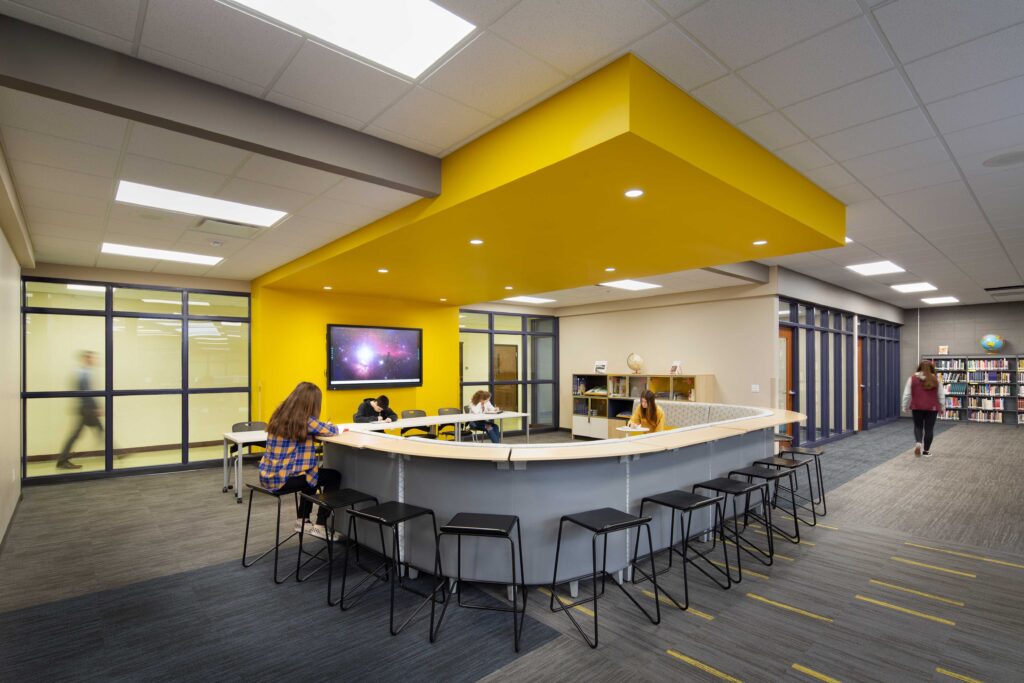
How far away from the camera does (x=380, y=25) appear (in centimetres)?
206

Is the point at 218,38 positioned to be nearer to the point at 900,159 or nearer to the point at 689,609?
the point at 689,609

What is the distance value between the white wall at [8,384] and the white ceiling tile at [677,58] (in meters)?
5.21

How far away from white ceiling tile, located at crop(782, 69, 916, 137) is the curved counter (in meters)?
2.17

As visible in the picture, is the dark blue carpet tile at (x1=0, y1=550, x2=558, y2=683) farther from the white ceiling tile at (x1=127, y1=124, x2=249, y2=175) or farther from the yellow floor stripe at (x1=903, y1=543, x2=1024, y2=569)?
the yellow floor stripe at (x1=903, y1=543, x2=1024, y2=569)

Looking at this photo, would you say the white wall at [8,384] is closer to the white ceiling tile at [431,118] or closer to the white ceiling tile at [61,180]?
the white ceiling tile at [61,180]

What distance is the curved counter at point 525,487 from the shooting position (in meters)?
3.16

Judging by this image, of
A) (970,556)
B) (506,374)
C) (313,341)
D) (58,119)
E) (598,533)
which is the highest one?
(58,119)

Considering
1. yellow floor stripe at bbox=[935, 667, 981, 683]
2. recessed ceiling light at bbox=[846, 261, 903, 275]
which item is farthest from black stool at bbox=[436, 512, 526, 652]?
recessed ceiling light at bbox=[846, 261, 903, 275]

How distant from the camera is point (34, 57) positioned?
6.78 ft

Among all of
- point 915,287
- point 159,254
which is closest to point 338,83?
point 159,254

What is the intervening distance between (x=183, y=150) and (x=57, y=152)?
780 mm

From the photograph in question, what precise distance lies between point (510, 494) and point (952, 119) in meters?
3.43

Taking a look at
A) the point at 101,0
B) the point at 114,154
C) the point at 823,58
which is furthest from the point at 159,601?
the point at 823,58

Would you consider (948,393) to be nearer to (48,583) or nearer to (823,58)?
(823,58)
